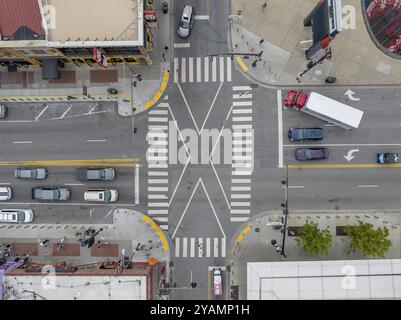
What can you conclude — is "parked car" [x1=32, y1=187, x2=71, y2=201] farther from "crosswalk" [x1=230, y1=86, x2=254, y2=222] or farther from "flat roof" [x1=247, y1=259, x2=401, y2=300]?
A: "flat roof" [x1=247, y1=259, x2=401, y2=300]

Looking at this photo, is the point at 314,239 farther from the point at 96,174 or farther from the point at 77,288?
the point at 77,288

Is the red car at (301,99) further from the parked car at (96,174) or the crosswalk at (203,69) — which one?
the parked car at (96,174)

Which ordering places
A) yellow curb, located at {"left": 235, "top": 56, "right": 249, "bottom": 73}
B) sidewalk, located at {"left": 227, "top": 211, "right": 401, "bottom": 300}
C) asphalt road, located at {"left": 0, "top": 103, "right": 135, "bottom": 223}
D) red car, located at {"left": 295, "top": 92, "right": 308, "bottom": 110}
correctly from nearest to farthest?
red car, located at {"left": 295, "top": 92, "right": 308, "bottom": 110}, sidewalk, located at {"left": 227, "top": 211, "right": 401, "bottom": 300}, yellow curb, located at {"left": 235, "top": 56, "right": 249, "bottom": 73}, asphalt road, located at {"left": 0, "top": 103, "right": 135, "bottom": 223}

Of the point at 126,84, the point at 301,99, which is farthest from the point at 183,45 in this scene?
the point at 301,99

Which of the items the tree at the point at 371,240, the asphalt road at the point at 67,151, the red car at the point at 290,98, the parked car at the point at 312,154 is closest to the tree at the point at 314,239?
the tree at the point at 371,240

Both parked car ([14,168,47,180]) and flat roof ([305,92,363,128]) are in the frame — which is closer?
flat roof ([305,92,363,128])

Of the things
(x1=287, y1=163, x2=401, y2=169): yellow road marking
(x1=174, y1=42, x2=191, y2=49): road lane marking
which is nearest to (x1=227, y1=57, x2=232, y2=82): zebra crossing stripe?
(x1=174, y1=42, x2=191, y2=49): road lane marking

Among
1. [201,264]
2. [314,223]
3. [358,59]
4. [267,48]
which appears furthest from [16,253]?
[358,59]
